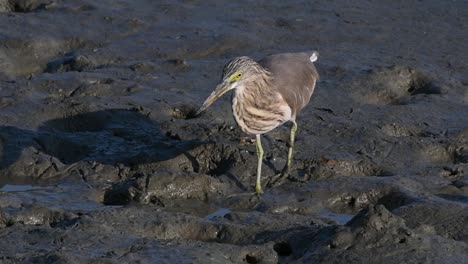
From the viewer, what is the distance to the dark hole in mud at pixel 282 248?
746cm

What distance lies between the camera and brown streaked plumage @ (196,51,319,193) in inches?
341

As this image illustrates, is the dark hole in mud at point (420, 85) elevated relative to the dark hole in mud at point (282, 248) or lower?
lower

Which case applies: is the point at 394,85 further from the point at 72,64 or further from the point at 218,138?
the point at 72,64

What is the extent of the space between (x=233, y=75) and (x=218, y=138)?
3.83 feet

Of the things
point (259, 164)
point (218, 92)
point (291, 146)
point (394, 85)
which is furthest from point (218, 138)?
point (394, 85)

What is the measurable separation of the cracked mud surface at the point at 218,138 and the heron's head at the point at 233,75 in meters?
0.75

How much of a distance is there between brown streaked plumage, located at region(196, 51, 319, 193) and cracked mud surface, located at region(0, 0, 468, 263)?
491mm

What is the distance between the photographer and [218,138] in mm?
9664

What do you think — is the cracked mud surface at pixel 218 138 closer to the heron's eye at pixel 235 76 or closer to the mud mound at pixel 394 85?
the mud mound at pixel 394 85

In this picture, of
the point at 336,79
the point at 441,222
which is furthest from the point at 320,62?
the point at 441,222

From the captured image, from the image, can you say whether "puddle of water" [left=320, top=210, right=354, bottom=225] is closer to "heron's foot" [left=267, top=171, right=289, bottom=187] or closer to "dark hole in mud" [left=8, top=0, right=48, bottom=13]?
"heron's foot" [left=267, top=171, right=289, bottom=187]

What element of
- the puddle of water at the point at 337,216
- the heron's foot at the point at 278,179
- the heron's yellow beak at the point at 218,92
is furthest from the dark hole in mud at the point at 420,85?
the heron's yellow beak at the point at 218,92

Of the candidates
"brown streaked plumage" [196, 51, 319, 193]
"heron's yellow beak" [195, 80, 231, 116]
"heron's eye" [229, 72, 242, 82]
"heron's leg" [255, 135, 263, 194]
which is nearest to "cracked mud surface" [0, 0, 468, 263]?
"heron's leg" [255, 135, 263, 194]

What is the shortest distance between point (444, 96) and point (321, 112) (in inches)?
54.5
